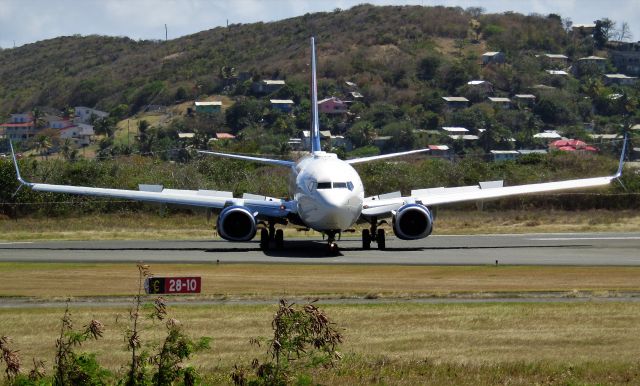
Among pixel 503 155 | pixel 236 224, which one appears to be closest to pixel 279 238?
pixel 236 224

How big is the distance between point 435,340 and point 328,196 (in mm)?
22024

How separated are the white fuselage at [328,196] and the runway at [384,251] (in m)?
1.55

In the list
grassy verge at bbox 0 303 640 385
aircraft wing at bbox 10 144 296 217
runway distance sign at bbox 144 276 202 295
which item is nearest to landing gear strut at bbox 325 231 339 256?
aircraft wing at bbox 10 144 296 217

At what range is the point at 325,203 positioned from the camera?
48531mm

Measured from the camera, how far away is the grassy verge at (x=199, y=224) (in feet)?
211

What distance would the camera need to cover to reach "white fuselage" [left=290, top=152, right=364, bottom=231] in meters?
48.7

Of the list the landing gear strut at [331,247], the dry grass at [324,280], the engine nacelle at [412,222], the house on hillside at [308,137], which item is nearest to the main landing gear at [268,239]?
the landing gear strut at [331,247]

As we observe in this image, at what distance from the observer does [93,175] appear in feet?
293

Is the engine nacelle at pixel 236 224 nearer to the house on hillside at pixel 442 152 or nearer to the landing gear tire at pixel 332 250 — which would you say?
the landing gear tire at pixel 332 250

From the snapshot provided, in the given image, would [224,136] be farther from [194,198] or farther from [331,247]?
[331,247]

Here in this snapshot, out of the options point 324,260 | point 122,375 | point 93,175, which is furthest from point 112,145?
point 122,375

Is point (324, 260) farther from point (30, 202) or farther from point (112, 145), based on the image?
point (112, 145)

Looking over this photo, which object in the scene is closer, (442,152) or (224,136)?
(442,152)

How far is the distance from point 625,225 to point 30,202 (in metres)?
38.3
